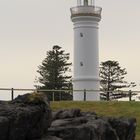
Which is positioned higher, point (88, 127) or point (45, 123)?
point (45, 123)

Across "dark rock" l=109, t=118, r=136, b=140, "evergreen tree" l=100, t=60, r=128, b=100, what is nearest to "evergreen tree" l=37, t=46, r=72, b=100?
"evergreen tree" l=100, t=60, r=128, b=100

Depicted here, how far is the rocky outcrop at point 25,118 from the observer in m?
16.3

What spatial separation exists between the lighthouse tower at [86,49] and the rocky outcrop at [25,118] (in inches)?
1393

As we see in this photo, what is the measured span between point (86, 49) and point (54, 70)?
1761cm

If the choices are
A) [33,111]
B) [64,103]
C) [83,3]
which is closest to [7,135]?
[33,111]

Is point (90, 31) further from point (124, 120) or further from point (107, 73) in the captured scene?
point (124, 120)

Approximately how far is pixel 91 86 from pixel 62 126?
33.7 metres

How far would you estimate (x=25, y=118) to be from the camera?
1659 cm

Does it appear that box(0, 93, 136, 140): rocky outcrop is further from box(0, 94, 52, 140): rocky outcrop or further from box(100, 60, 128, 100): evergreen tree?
box(100, 60, 128, 100): evergreen tree

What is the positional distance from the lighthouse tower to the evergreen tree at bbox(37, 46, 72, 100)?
1450 centimetres

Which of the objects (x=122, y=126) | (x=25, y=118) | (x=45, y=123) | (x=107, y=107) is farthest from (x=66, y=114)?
(x=107, y=107)

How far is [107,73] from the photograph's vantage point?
244 ft

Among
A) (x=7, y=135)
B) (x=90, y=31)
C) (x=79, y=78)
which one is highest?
(x=90, y=31)

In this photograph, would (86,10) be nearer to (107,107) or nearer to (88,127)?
(107,107)
